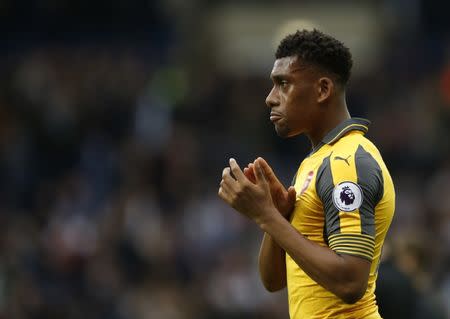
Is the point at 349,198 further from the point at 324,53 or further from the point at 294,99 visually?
the point at 324,53

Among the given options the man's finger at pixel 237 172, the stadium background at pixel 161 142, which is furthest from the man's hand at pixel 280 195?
the stadium background at pixel 161 142

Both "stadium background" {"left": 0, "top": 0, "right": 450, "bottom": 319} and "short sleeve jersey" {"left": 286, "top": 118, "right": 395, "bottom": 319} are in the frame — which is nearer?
"short sleeve jersey" {"left": 286, "top": 118, "right": 395, "bottom": 319}

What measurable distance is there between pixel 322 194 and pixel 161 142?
1078 cm

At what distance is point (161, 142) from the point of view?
1516 centimetres

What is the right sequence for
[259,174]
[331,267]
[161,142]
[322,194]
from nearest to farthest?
1. [331,267]
2. [322,194]
3. [259,174]
4. [161,142]

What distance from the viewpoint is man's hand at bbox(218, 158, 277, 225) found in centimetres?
450

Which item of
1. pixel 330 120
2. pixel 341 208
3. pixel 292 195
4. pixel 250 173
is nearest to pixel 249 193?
pixel 250 173

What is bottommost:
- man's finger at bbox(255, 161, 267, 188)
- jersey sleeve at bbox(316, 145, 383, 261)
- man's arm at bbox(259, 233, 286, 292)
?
man's arm at bbox(259, 233, 286, 292)

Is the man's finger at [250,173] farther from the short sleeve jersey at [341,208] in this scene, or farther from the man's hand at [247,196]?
the short sleeve jersey at [341,208]

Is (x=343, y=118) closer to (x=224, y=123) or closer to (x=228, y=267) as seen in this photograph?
(x=228, y=267)

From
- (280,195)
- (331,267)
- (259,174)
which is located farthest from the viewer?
(280,195)

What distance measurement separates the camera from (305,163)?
479cm

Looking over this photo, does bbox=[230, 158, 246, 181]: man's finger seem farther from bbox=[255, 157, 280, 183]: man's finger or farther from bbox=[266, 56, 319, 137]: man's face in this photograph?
bbox=[266, 56, 319, 137]: man's face

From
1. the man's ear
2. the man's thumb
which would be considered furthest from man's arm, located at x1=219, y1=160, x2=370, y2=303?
the man's ear
